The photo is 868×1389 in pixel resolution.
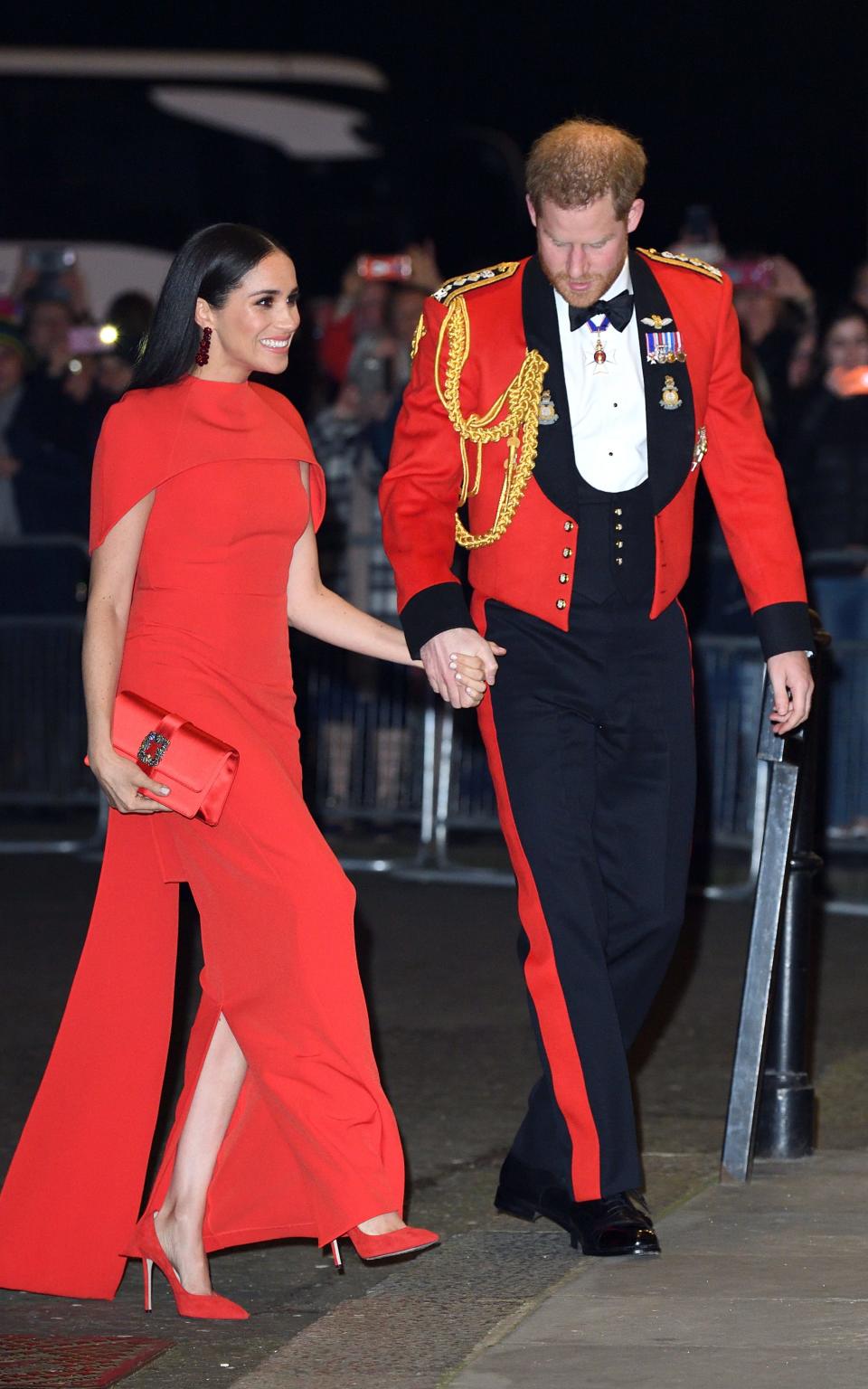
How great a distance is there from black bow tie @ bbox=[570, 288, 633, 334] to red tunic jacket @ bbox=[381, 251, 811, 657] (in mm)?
35

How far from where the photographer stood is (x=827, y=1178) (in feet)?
16.2

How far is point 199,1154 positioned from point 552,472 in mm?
1445

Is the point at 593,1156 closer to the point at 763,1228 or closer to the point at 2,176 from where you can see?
the point at 763,1228

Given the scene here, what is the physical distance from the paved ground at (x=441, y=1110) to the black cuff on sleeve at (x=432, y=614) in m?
1.19

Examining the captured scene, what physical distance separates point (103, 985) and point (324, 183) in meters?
12.9

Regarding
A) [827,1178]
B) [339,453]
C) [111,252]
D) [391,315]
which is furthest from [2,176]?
[827,1178]

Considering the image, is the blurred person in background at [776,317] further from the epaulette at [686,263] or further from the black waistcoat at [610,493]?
the black waistcoat at [610,493]

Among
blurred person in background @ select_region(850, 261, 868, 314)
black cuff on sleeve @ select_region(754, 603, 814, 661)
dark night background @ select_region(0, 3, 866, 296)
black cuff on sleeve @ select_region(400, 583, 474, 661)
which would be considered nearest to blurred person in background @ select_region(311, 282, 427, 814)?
blurred person in background @ select_region(850, 261, 868, 314)

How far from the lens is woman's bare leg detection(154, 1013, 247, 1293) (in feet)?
13.7

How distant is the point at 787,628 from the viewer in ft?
15.1

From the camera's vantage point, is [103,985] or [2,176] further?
[2,176]

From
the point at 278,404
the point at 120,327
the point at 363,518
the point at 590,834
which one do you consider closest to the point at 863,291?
the point at 363,518

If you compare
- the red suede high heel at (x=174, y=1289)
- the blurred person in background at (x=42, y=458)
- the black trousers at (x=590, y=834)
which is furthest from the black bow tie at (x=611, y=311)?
the blurred person in background at (x=42, y=458)

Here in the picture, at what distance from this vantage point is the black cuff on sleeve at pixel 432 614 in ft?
14.3
